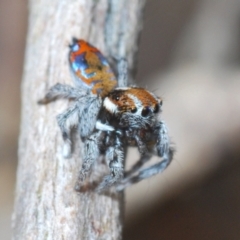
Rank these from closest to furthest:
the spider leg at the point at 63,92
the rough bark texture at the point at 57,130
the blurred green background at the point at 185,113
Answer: the rough bark texture at the point at 57,130 → the spider leg at the point at 63,92 → the blurred green background at the point at 185,113

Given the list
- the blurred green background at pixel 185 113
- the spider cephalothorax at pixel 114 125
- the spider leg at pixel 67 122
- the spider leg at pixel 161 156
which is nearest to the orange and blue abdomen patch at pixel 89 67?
the spider cephalothorax at pixel 114 125

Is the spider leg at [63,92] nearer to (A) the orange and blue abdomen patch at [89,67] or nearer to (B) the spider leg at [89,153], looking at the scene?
(A) the orange and blue abdomen patch at [89,67]

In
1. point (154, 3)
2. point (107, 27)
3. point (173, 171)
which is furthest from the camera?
point (154, 3)

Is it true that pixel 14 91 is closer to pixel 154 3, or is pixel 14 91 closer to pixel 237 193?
pixel 154 3

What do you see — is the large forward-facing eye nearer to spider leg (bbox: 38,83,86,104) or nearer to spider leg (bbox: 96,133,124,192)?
spider leg (bbox: 96,133,124,192)

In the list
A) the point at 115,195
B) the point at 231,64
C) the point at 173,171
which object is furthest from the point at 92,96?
the point at 231,64
